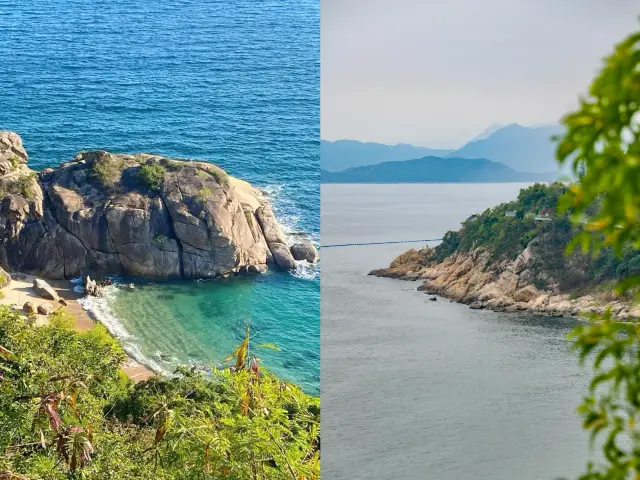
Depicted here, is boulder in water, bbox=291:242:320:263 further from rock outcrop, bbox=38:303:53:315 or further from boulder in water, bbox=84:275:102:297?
rock outcrop, bbox=38:303:53:315

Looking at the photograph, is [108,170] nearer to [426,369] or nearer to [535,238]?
[426,369]

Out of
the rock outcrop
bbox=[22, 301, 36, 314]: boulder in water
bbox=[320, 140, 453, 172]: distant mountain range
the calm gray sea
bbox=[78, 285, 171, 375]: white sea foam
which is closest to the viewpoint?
the calm gray sea

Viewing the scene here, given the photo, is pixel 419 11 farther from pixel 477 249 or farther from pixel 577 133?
pixel 577 133

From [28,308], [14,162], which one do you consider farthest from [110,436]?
[14,162]

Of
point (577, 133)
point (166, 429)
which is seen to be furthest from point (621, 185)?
point (166, 429)

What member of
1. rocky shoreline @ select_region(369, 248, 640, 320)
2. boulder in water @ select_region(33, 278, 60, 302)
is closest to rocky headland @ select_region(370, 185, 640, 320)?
rocky shoreline @ select_region(369, 248, 640, 320)

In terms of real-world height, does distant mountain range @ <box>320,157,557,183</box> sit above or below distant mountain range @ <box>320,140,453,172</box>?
below
